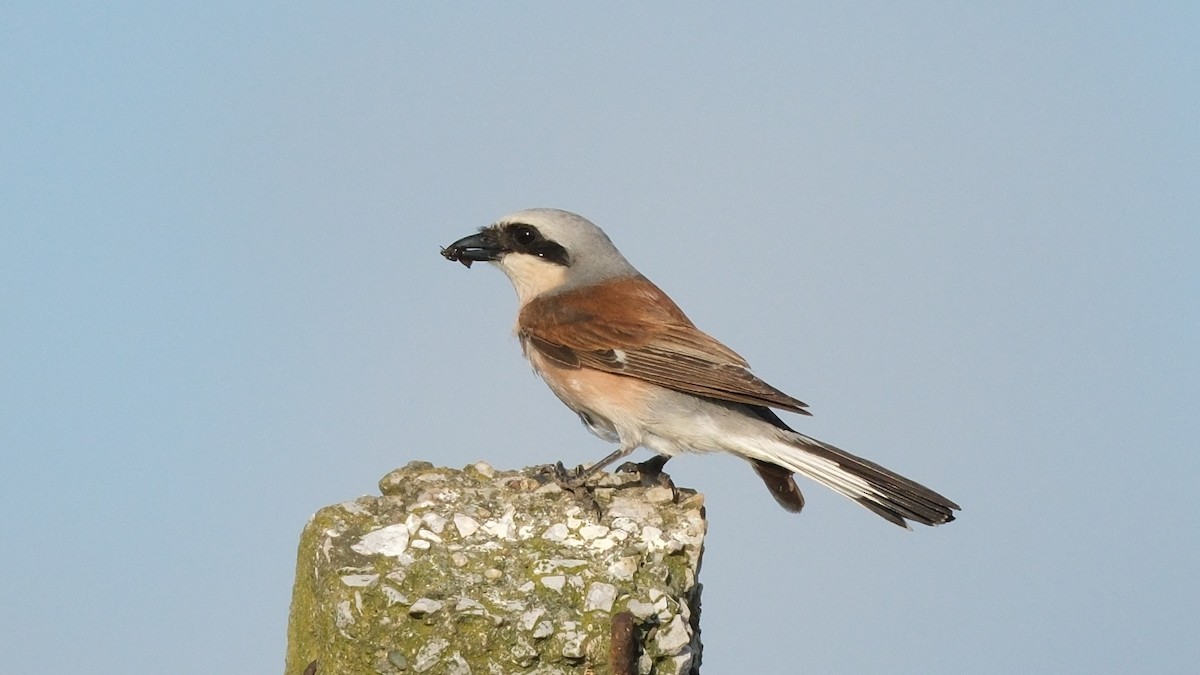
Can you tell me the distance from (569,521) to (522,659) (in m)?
0.43

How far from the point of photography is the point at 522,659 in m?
2.46

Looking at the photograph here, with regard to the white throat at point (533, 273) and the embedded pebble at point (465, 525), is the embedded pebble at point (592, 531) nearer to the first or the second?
the embedded pebble at point (465, 525)

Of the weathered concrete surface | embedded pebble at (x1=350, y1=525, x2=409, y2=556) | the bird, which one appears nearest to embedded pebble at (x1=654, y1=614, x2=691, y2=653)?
the weathered concrete surface

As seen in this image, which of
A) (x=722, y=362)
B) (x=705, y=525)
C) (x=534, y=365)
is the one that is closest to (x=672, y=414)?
(x=722, y=362)

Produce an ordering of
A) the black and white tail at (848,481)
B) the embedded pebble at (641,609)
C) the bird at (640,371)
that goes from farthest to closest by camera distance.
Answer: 1. the bird at (640,371)
2. the black and white tail at (848,481)
3. the embedded pebble at (641,609)

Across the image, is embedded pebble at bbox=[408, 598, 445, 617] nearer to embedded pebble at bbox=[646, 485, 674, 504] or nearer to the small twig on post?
the small twig on post

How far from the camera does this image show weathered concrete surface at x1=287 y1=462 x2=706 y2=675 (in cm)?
247

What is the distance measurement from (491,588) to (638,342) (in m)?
2.44

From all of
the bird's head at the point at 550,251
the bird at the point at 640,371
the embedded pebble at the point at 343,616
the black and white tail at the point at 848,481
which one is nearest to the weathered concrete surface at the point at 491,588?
the embedded pebble at the point at 343,616

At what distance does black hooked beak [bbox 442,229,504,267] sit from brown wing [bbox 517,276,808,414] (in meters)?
0.38

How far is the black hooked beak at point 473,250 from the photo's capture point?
568 cm

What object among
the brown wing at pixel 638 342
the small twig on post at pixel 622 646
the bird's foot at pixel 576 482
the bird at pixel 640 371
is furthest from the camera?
the brown wing at pixel 638 342

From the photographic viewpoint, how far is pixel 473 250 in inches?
224

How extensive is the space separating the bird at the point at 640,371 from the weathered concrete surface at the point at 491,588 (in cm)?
84
